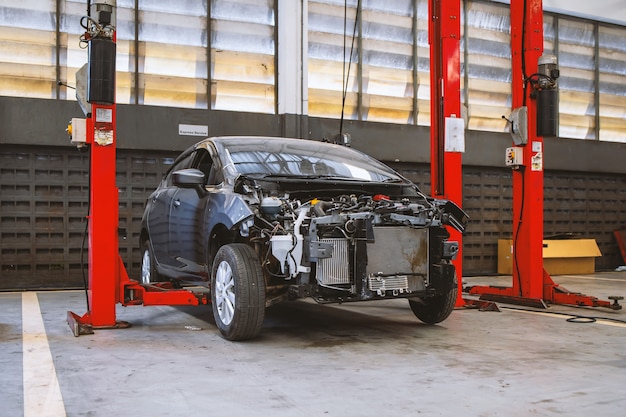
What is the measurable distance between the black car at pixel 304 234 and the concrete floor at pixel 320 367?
14.2 inches

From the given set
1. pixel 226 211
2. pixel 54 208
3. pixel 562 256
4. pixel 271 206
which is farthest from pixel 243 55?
pixel 562 256

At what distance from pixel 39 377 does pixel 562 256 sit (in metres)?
9.73

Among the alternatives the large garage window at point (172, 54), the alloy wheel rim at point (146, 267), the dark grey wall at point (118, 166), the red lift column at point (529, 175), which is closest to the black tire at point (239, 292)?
the alloy wheel rim at point (146, 267)

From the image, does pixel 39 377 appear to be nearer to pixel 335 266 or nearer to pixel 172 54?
pixel 335 266

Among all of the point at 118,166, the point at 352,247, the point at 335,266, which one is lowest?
the point at 335,266

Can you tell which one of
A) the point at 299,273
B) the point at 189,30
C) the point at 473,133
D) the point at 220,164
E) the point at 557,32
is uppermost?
the point at 557,32

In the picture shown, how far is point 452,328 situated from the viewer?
5215mm

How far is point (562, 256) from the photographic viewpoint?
11148 millimetres

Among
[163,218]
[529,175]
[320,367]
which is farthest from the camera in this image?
[529,175]

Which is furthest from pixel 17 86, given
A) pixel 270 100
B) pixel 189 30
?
pixel 270 100

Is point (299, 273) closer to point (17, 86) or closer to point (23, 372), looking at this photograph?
point (23, 372)

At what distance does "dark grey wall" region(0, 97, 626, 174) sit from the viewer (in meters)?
8.31

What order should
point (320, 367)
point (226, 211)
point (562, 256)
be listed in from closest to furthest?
point (320, 367), point (226, 211), point (562, 256)

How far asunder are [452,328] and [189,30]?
6.55 m
